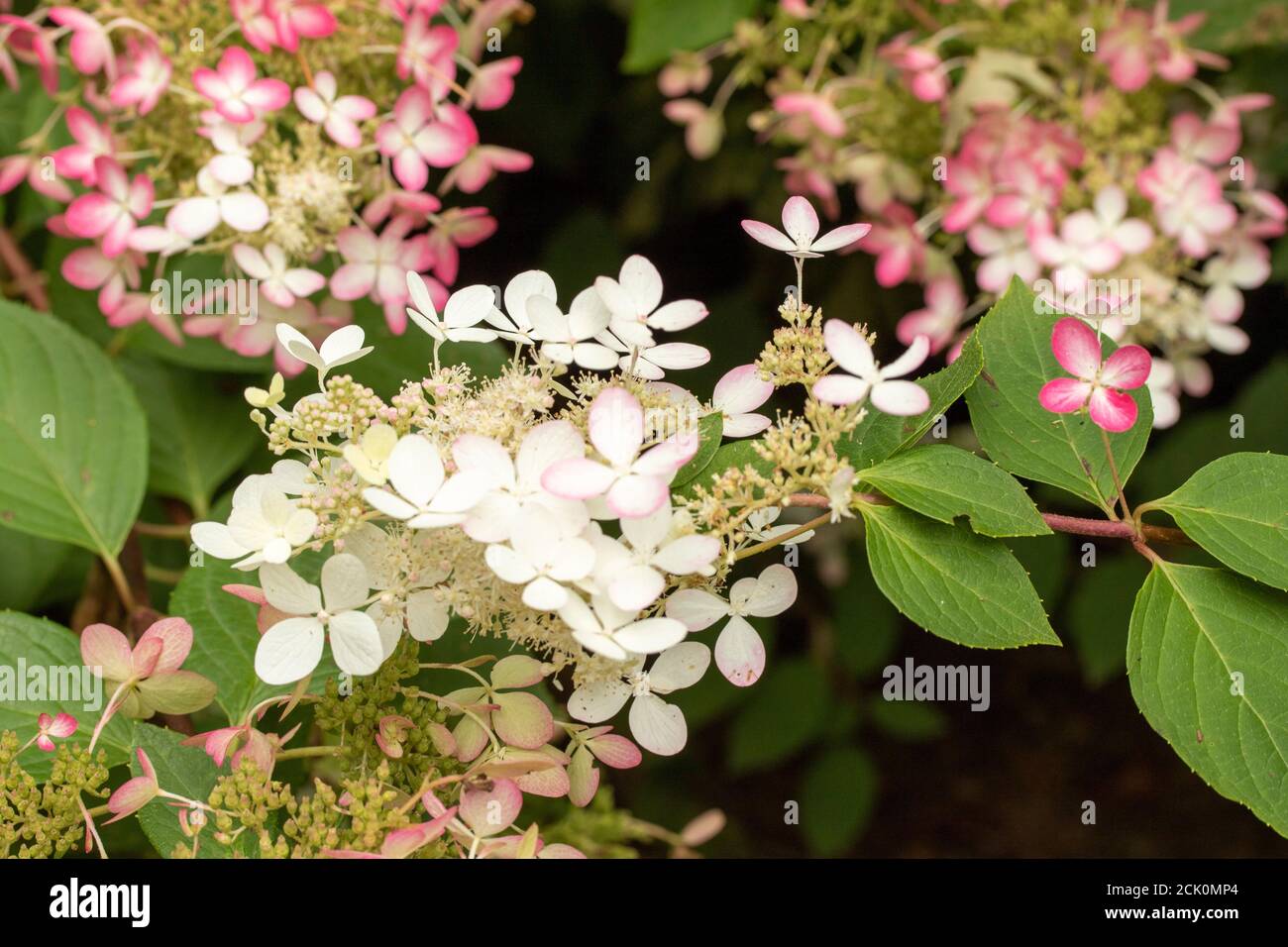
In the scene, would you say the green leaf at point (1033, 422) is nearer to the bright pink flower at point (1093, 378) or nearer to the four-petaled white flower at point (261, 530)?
the bright pink flower at point (1093, 378)

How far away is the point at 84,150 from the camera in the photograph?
0.85 m

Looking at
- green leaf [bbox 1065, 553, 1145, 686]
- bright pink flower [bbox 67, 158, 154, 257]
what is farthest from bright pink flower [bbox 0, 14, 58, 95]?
green leaf [bbox 1065, 553, 1145, 686]

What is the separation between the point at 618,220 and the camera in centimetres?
193

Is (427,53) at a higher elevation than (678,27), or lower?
lower

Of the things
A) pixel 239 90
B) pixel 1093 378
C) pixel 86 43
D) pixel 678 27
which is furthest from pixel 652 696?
pixel 678 27

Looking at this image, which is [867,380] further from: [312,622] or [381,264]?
[381,264]

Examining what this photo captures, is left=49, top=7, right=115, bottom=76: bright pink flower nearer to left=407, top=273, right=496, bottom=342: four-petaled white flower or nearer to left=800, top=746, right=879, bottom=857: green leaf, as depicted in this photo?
left=407, top=273, right=496, bottom=342: four-petaled white flower

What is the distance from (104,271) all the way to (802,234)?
60 centimetres

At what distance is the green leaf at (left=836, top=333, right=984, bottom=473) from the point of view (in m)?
0.57

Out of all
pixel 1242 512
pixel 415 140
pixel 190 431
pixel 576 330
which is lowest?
pixel 1242 512

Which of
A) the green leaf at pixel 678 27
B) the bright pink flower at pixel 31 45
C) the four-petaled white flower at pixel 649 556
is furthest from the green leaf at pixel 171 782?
the green leaf at pixel 678 27

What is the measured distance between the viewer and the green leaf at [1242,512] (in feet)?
1.86
